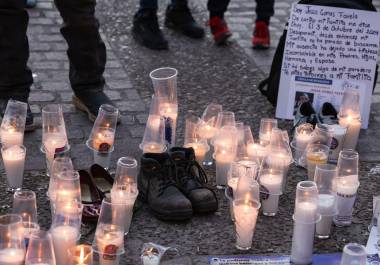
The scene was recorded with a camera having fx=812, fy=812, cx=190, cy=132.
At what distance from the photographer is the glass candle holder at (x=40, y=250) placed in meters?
2.83

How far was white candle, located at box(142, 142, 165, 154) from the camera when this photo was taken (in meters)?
3.99

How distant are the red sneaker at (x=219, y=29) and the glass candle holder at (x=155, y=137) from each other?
228 cm

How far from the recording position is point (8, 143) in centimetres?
388

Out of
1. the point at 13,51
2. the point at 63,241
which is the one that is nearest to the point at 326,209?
the point at 63,241

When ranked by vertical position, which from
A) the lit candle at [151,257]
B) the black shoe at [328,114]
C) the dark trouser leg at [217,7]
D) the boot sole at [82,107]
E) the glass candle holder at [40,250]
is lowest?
the lit candle at [151,257]

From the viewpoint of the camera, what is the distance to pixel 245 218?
132 inches

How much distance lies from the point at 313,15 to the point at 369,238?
1.72m

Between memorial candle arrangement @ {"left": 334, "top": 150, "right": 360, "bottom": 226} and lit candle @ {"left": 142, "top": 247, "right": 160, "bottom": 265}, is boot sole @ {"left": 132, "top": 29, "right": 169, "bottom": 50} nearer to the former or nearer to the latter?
memorial candle arrangement @ {"left": 334, "top": 150, "right": 360, "bottom": 226}

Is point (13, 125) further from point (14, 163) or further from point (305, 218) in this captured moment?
point (305, 218)

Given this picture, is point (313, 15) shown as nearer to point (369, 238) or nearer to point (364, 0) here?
point (364, 0)

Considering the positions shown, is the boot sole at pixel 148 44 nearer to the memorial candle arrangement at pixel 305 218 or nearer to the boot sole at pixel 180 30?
the boot sole at pixel 180 30

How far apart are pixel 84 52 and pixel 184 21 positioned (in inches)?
76.0

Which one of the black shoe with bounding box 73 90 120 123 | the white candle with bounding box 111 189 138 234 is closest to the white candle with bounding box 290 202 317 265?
the white candle with bounding box 111 189 138 234

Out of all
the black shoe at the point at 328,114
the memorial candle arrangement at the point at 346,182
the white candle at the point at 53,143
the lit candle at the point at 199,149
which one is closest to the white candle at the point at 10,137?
the white candle at the point at 53,143
